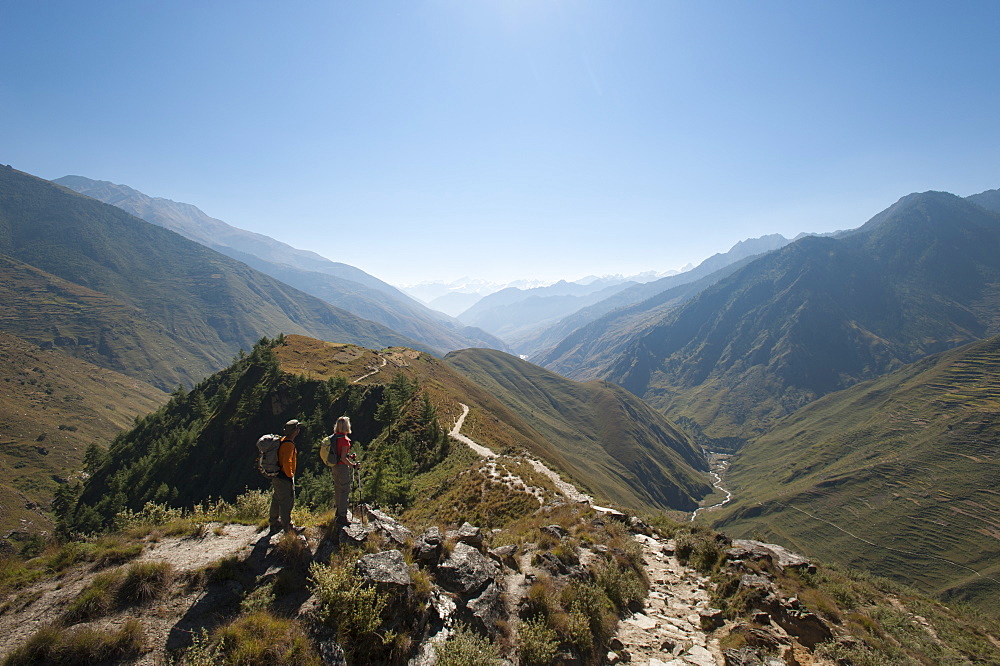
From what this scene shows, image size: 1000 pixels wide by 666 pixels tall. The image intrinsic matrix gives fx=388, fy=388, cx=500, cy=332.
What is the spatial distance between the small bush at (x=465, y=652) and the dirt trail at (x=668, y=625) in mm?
3809

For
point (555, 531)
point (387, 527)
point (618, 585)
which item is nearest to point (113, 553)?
point (387, 527)

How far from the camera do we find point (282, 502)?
40.2 feet

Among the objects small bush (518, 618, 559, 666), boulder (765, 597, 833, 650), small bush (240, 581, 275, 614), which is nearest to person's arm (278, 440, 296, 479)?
small bush (240, 581, 275, 614)

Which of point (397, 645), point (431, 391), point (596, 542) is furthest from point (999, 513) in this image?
point (397, 645)

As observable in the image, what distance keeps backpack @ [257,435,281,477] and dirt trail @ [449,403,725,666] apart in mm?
8461

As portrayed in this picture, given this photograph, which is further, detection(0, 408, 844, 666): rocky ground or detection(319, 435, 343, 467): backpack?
detection(319, 435, 343, 467): backpack

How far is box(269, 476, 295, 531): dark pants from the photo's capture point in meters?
12.2

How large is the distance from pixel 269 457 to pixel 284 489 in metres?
1.24

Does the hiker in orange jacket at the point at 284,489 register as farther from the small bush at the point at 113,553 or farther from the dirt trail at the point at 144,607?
the small bush at the point at 113,553

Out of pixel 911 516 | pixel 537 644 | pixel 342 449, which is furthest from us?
pixel 911 516

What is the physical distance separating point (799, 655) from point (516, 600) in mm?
8763

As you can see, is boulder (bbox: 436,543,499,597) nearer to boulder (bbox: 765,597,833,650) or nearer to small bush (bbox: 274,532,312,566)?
small bush (bbox: 274,532,312,566)

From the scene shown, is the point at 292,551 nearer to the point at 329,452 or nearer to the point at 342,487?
the point at 342,487

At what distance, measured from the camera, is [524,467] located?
38344 millimetres
